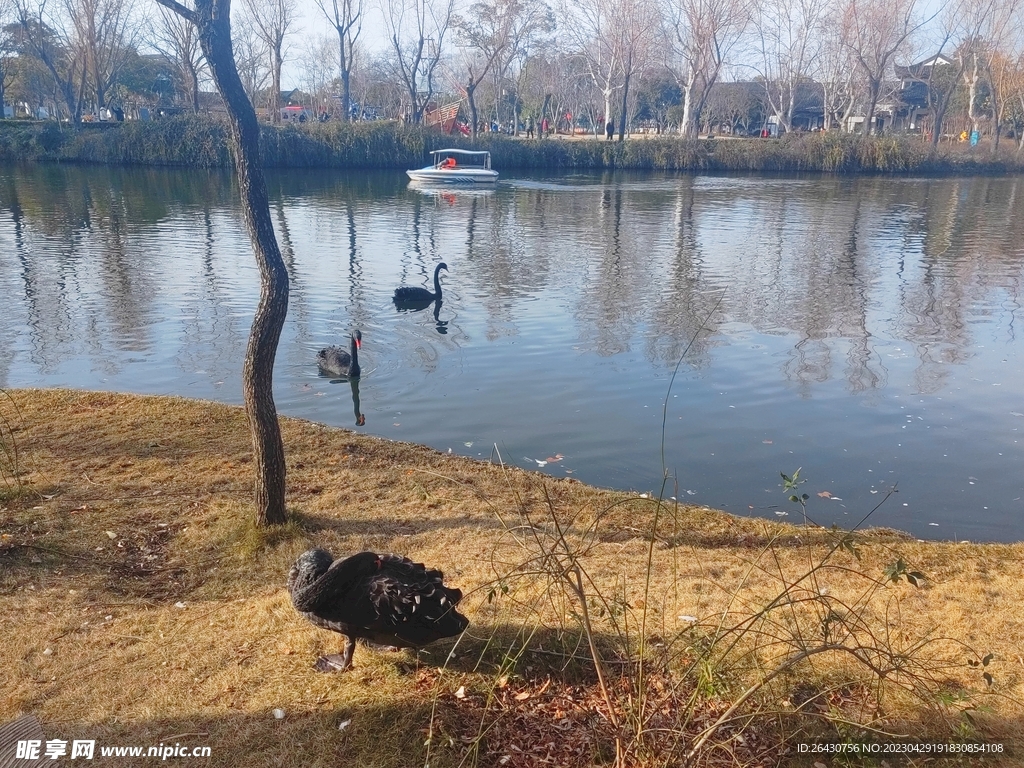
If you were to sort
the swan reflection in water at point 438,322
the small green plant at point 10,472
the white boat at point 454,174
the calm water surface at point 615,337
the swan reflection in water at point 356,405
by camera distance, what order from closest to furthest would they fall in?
1. the small green plant at point 10,472
2. the calm water surface at point 615,337
3. the swan reflection in water at point 356,405
4. the swan reflection in water at point 438,322
5. the white boat at point 454,174

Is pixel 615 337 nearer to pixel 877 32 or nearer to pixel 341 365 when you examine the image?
pixel 341 365

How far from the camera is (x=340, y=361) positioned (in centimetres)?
1017

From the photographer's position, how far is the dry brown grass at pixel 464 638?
3.24 meters

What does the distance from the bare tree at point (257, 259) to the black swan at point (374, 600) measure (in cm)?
161

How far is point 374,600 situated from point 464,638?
66cm

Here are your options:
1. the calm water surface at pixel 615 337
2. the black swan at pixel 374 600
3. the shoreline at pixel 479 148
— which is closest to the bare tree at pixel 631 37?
the shoreline at pixel 479 148

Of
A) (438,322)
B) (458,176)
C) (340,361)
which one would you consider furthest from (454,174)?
(340,361)

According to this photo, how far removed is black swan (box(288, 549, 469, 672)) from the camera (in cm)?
346

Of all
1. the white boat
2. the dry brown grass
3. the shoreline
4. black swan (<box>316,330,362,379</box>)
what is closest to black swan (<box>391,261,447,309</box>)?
black swan (<box>316,330,362,379</box>)

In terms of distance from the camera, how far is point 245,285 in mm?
15289

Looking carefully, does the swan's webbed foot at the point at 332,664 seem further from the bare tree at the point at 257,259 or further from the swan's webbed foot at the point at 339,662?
the bare tree at the point at 257,259

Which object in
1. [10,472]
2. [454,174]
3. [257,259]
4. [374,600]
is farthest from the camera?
[454,174]

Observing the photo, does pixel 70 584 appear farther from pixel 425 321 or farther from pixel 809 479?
pixel 425 321

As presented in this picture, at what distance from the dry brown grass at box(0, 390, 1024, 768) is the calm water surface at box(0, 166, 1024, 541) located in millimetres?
970
